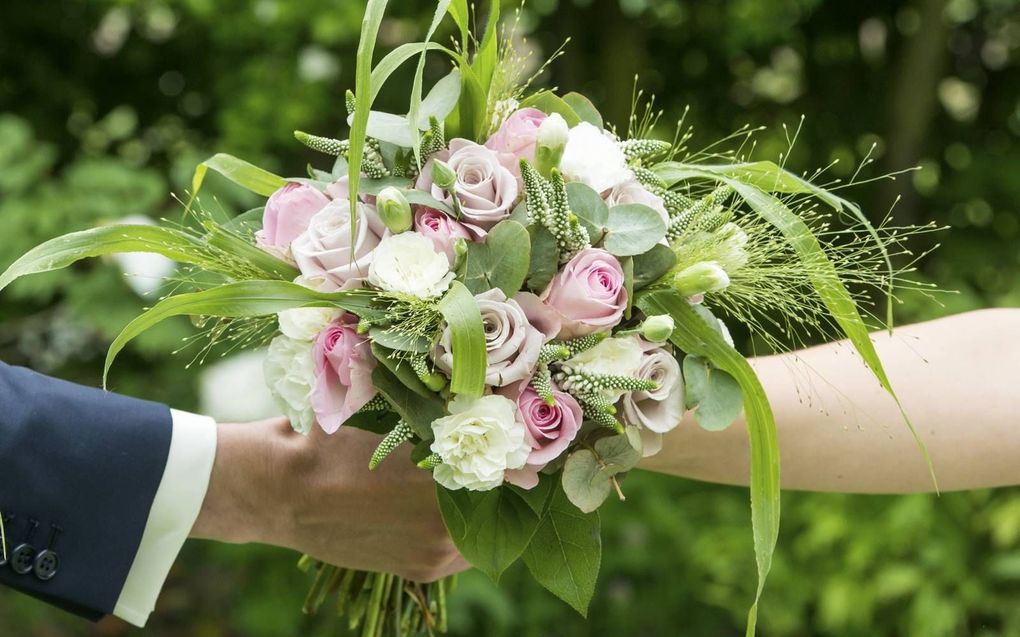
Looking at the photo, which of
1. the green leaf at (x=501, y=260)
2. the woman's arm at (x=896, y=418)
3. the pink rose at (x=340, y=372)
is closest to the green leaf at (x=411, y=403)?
the pink rose at (x=340, y=372)

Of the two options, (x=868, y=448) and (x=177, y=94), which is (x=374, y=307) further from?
(x=177, y=94)

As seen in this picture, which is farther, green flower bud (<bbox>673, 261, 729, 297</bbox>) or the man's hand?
the man's hand

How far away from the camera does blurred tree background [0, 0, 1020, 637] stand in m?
2.89

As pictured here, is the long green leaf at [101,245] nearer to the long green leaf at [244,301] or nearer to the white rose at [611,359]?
the long green leaf at [244,301]

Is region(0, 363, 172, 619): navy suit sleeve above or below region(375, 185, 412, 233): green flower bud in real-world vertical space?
below

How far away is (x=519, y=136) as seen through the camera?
120cm

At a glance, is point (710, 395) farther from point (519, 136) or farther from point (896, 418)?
point (896, 418)

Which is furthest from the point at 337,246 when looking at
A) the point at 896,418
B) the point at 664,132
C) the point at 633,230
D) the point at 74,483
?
the point at 664,132

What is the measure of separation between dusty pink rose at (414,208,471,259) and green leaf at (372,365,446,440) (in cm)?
13

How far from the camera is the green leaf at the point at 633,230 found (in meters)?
1.15

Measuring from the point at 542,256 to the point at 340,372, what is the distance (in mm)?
236

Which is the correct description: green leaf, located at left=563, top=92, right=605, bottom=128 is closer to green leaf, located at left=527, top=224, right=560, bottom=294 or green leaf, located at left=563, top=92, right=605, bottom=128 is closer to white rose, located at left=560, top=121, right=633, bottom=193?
white rose, located at left=560, top=121, right=633, bottom=193

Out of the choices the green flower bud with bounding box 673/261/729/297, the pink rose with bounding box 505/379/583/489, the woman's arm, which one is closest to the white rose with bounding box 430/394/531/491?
the pink rose with bounding box 505/379/583/489

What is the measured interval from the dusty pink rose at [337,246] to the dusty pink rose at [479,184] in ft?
0.23
